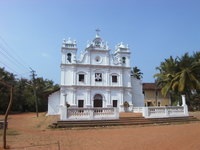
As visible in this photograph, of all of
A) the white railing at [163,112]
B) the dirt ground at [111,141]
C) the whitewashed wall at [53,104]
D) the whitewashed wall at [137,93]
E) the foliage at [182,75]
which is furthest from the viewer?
the whitewashed wall at [137,93]

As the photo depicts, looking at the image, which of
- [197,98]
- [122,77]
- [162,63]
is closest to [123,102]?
[122,77]

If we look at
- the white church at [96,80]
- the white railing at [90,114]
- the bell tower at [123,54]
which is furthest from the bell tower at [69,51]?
the white railing at [90,114]

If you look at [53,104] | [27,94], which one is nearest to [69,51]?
[53,104]

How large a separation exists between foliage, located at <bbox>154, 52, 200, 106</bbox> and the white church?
5026 mm

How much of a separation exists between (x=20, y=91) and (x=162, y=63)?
99.7 ft

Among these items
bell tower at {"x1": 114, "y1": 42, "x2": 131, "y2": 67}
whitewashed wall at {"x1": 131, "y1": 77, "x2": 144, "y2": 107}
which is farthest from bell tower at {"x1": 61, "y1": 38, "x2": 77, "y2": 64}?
whitewashed wall at {"x1": 131, "y1": 77, "x2": 144, "y2": 107}

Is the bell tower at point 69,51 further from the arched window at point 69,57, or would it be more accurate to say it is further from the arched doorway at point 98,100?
the arched doorway at point 98,100

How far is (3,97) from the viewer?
4069 cm

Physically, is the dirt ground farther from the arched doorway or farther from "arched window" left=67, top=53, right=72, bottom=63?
"arched window" left=67, top=53, right=72, bottom=63

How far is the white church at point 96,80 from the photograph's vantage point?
31.9 metres

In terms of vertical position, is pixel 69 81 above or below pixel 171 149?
above

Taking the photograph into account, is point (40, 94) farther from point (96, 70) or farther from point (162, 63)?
point (162, 63)

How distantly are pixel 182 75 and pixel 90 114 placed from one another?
49.9 feet

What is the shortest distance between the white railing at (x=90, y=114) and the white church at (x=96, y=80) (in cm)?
1143
